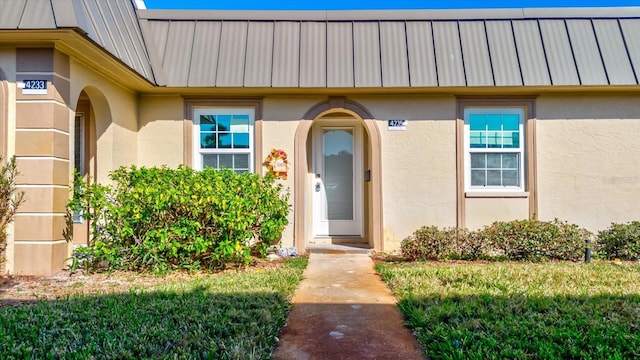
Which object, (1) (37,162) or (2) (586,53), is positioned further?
(2) (586,53)

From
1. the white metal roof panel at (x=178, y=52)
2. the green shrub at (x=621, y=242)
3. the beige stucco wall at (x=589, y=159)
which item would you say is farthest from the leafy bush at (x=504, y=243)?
the white metal roof panel at (x=178, y=52)

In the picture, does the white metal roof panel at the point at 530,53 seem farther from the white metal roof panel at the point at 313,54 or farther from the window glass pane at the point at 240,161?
the window glass pane at the point at 240,161

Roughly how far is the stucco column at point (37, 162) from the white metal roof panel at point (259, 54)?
2.73 m

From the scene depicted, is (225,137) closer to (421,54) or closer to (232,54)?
(232,54)

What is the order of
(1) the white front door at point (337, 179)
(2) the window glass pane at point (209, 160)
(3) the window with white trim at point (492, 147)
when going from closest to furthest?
(3) the window with white trim at point (492, 147) < (2) the window glass pane at point (209, 160) < (1) the white front door at point (337, 179)

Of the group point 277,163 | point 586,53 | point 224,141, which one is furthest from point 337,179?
point 586,53

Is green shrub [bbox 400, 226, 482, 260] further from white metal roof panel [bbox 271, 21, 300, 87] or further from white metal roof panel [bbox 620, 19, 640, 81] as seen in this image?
white metal roof panel [bbox 620, 19, 640, 81]

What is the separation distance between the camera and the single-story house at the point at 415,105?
671 centimetres

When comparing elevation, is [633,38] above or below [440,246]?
above

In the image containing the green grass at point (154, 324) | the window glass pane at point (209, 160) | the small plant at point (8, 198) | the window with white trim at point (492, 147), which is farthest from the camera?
the window glass pane at point (209, 160)

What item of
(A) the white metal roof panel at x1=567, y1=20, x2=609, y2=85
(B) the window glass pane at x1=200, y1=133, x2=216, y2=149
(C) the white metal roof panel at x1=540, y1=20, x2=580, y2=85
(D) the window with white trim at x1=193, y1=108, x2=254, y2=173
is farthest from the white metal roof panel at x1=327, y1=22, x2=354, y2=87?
(A) the white metal roof panel at x1=567, y1=20, x2=609, y2=85

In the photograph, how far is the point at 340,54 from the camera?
6.93 metres

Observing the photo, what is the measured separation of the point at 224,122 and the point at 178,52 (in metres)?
1.39

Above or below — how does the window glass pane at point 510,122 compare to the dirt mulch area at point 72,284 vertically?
above
